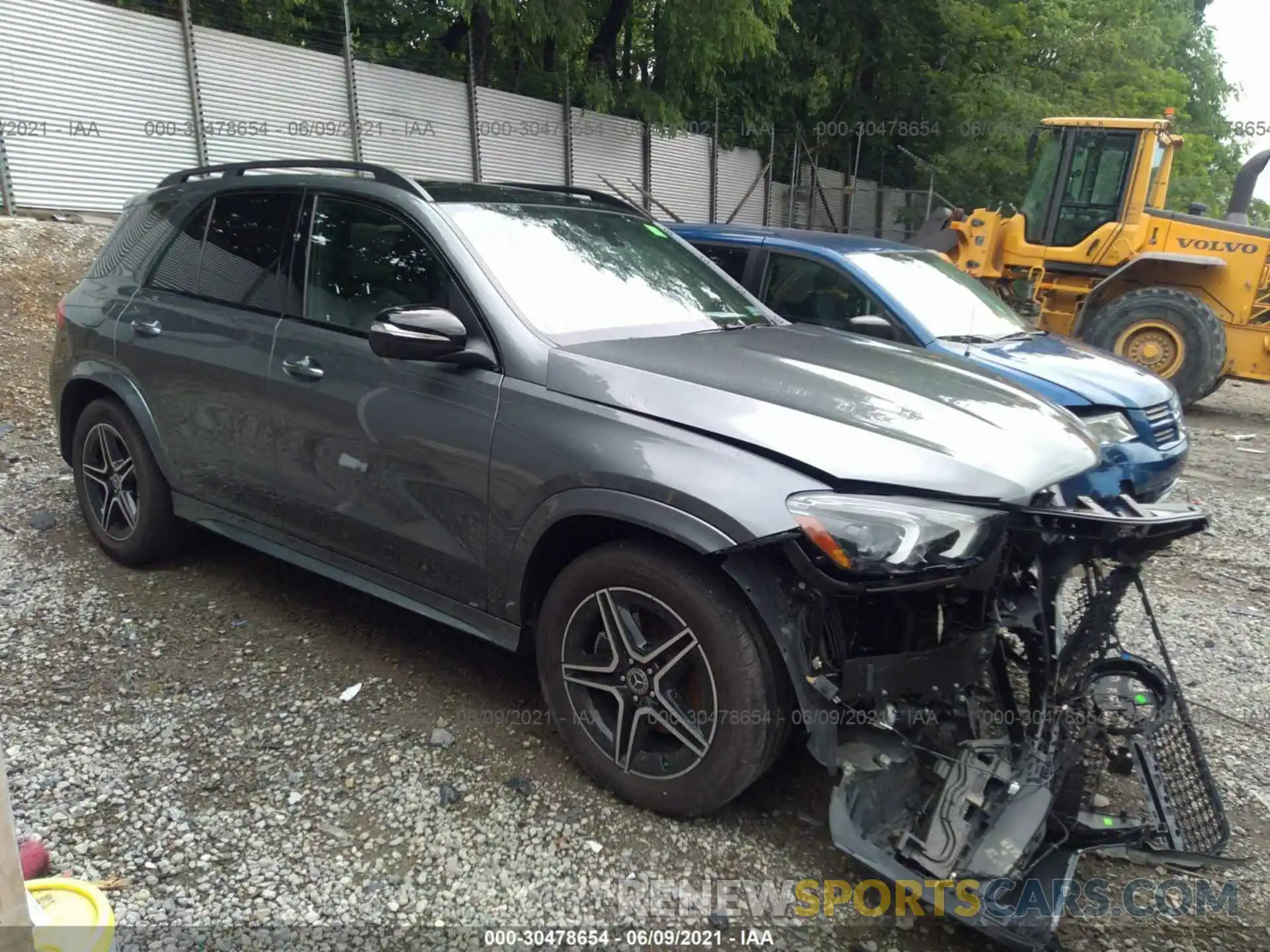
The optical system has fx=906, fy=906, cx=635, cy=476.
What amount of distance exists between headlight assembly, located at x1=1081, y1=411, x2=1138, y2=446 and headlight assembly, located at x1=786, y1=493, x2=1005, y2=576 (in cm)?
298

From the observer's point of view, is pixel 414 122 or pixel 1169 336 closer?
pixel 1169 336

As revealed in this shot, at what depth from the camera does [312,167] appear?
12.5ft

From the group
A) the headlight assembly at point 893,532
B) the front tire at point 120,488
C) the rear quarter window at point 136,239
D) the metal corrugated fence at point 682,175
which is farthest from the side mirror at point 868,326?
the metal corrugated fence at point 682,175

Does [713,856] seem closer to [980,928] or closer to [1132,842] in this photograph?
[980,928]

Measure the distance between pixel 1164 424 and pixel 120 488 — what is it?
5605 mm

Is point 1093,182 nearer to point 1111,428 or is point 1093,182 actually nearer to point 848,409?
point 1111,428

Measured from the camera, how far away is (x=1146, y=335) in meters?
9.78

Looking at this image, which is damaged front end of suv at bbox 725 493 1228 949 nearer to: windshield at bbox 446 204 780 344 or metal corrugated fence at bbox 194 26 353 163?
windshield at bbox 446 204 780 344

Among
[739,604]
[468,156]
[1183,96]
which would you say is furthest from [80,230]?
[1183,96]

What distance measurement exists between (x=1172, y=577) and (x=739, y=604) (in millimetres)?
3578

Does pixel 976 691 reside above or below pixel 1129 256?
below

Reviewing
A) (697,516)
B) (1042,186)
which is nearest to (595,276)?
(697,516)

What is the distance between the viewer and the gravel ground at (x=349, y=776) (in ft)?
7.98

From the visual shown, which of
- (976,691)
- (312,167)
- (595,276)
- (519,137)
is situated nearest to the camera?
(976,691)
